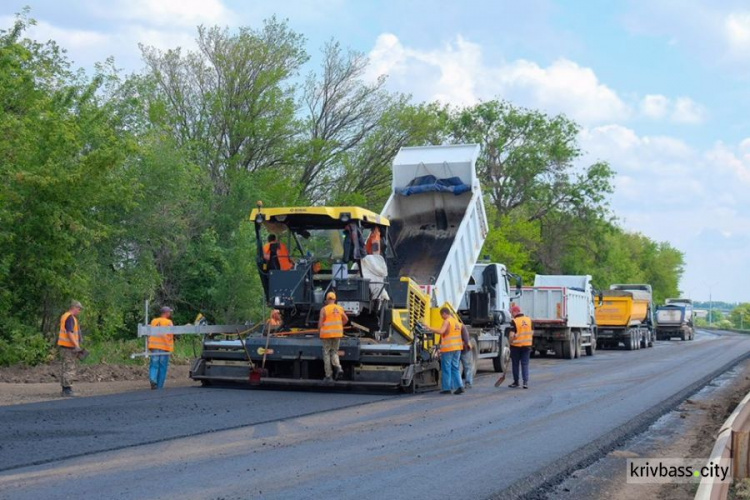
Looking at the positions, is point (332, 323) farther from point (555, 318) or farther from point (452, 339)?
point (555, 318)

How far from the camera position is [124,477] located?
7574 millimetres

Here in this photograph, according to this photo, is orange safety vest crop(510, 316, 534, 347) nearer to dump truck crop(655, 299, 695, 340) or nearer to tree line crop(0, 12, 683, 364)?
tree line crop(0, 12, 683, 364)

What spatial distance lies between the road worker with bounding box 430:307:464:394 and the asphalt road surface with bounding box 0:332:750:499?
12.0 inches

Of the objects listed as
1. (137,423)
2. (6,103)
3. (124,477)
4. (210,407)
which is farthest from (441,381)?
(6,103)

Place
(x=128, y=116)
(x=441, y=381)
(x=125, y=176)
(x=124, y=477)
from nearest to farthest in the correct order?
(x=124, y=477), (x=441, y=381), (x=125, y=176), (x=128, y=116)

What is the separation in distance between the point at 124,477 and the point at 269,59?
2628 cm

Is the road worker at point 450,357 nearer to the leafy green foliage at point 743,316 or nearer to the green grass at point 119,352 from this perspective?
the green grass at point 119,352

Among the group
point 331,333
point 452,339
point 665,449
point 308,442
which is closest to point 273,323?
point 331,333

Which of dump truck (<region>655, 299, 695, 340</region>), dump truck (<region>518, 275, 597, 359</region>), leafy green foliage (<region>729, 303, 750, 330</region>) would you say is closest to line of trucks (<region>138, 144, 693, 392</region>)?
dump truck (<region>518, 275, 597, 359</region>)

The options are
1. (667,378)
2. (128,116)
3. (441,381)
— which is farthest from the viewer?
(128,116)

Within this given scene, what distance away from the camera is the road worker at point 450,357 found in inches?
590

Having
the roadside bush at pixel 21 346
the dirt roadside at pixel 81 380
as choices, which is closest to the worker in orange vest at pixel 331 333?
the dirt roadside at pixel 81 380

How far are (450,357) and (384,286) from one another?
158cm

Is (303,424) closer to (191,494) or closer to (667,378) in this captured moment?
(191,494)
